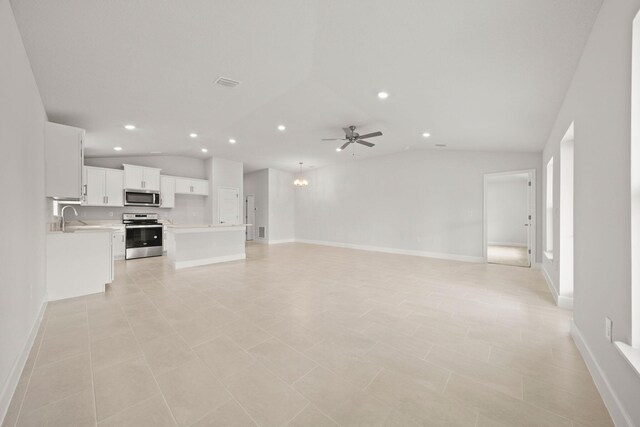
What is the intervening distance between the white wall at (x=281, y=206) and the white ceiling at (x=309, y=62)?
523 centimetres

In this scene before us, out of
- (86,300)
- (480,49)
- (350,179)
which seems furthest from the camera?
(350,179)

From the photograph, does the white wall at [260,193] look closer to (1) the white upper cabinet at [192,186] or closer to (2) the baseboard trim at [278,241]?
(2) the baseboard trim at [278,241]

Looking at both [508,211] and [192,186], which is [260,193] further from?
[508,211]

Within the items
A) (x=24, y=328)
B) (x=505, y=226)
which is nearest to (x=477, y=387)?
(x=24, y=328)

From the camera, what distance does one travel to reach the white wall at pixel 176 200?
653 cm

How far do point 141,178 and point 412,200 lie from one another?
24.4 ft

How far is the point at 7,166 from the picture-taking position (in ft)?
5.81

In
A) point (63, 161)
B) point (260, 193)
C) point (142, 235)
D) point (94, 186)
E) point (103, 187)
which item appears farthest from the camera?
point (260, 193)

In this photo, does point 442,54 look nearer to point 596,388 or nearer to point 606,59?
point 606,59

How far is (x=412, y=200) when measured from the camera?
7.41m

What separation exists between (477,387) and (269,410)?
137 cm

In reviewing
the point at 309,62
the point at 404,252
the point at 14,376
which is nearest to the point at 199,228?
the point at 14,376

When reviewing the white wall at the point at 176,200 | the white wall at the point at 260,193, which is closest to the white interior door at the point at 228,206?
the white wall at the point at 176,200

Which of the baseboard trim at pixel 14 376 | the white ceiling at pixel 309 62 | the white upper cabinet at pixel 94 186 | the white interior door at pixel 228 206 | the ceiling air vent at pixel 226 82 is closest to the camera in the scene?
the baseboard trim at pixel 14 376
